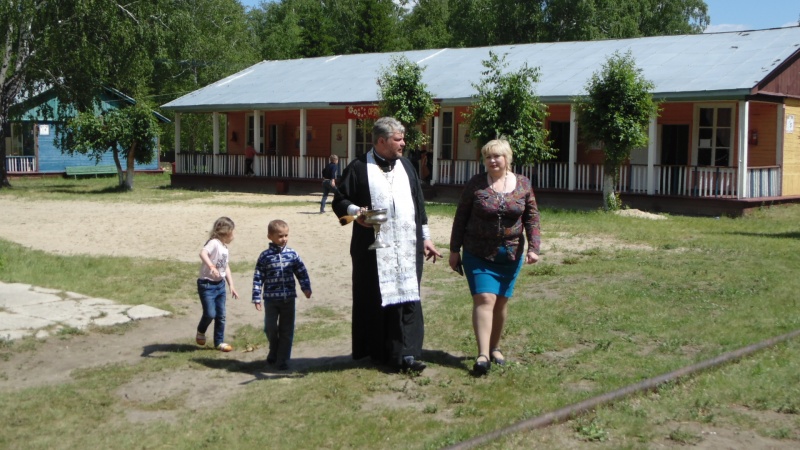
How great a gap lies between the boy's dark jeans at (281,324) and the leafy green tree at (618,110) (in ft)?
47.4

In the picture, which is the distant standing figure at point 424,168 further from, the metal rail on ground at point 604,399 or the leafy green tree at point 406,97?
the metal rail on ground at point 604,399

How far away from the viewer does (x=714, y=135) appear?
2389 cm

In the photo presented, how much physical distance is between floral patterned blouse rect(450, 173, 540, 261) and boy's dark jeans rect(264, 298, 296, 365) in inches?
52.4

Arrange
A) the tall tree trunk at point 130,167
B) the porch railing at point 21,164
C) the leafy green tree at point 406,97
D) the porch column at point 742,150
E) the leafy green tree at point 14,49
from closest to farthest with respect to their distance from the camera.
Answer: the porch column at point 742,150
the leafy green tree at point 406,97
the tall tree trunk at point 130,167
the leafy green tree at point 14,49
the porch railing at point 21,164

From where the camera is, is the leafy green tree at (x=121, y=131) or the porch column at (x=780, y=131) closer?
the porch column at (x=780, y=131)

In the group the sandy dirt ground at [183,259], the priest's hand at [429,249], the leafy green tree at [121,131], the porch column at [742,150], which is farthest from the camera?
the leafy green tree at [121,131]

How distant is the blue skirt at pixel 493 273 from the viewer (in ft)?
22.0

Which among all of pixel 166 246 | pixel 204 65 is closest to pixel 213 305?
pixel 166 246

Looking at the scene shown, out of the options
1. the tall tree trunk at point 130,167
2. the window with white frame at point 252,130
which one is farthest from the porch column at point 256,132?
the tall tree trunk at point 130,167

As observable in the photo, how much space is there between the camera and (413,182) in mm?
6945

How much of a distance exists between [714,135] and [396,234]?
19.0 meters

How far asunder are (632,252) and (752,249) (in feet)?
6.04

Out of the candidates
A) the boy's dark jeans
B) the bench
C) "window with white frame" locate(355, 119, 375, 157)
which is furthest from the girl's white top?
the bench

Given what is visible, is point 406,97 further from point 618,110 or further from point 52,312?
point 52,312
